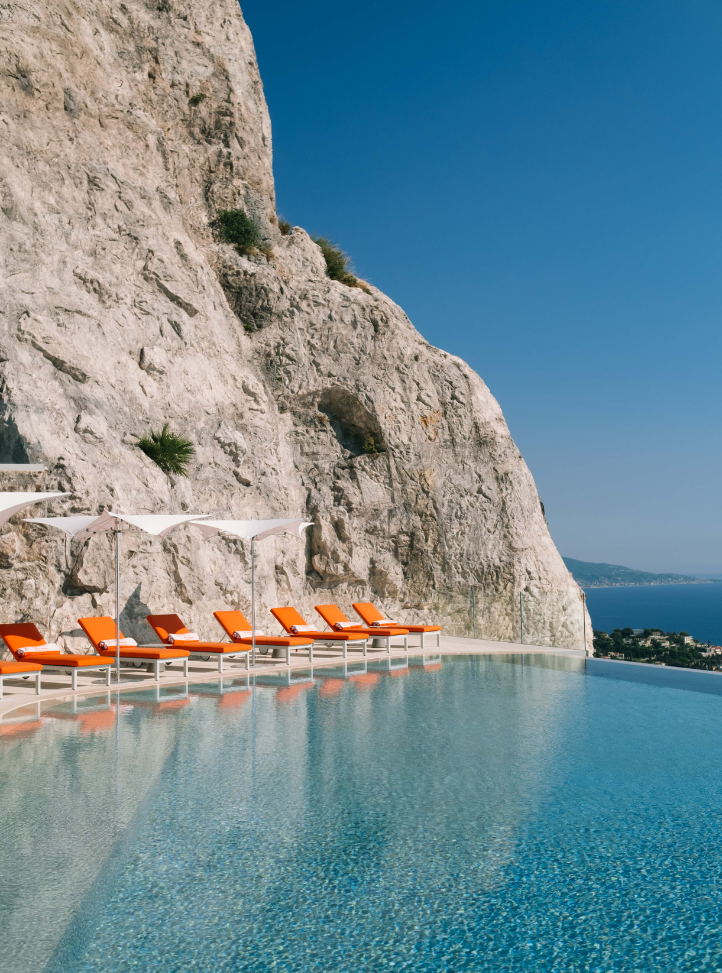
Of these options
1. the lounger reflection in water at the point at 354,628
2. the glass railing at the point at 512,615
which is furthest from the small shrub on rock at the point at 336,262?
the lounger reflection in water at the point at 354,628

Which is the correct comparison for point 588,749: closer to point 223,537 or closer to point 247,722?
point 247,722

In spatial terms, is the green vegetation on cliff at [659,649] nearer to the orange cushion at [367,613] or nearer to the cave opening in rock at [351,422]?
the orange cushion at [367,613]

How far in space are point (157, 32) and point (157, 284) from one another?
9435 millimetres

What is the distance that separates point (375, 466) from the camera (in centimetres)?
2072

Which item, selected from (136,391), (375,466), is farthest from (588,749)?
(375,466)

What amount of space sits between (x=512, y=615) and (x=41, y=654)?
10.6 metres

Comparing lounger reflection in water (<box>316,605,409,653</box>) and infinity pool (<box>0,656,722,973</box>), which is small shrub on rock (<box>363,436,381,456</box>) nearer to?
lounger reflection in water (<box>316,605,409,653</box>)

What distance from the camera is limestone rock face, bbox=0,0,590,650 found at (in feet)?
47.5

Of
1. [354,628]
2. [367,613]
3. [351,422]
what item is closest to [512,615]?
[367,613]

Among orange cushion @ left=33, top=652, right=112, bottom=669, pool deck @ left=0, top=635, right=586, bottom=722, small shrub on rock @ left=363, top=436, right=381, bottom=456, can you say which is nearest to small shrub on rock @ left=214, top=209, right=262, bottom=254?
small shrub on rock @ left=363, top=436, right=381, bottom=456

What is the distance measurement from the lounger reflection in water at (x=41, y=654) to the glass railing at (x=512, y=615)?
31.4 feet

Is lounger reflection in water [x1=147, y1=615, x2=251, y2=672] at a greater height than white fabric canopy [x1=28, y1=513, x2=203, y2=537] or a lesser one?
lesser

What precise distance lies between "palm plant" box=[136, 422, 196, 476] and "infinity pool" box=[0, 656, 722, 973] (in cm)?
740

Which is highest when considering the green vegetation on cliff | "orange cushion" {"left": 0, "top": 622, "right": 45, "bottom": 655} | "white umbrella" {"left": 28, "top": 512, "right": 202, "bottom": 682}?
"white umbrella" {"left": 28, "top": 512, "right": 202, "bottom": 682}
